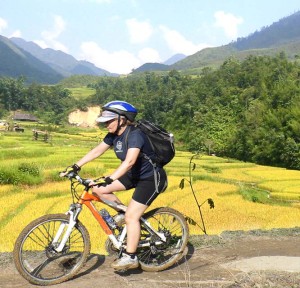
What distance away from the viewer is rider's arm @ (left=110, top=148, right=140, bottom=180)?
472 centimetres

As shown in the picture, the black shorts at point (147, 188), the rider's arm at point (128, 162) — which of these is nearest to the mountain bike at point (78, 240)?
the black shorts at point (147, 188)

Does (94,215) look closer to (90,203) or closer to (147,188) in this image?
(90,203)

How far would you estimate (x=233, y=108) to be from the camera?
7738 cm

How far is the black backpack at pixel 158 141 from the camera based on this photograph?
504cm

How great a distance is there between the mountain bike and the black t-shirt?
472 mm

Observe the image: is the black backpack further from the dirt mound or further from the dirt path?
the dirt mound

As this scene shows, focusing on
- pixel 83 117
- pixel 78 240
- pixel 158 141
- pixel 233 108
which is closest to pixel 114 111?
pixel 158 141

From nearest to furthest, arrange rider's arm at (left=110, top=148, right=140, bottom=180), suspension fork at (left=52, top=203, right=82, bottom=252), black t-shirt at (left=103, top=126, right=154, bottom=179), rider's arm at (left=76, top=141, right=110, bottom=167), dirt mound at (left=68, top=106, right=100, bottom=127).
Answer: rider's arm at (left=110, top=148, right=140, bottom=180)
black t-shirt at (left=103, top=126, right=154, bottom=179)
suspension fork at (left=52, top=203, right=82, bottom=252)
rider's arm at (left=76, top=141, right=110, bottom=167)
dirt mound at (left=68, top=106, right=100, bottom=127)

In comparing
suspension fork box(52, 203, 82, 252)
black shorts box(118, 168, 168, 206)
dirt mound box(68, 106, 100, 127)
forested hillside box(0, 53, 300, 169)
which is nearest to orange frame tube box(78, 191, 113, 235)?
suspension fork box(52, 203, 82, 252)

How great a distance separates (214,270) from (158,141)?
6.00 ft

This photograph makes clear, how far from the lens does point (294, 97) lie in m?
65.3

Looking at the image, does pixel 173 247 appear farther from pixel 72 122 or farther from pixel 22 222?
Result: pixel 72 122

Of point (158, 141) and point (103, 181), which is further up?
point (158, 141)

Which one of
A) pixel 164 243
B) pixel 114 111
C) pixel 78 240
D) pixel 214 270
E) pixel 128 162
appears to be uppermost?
pixel 114 111
